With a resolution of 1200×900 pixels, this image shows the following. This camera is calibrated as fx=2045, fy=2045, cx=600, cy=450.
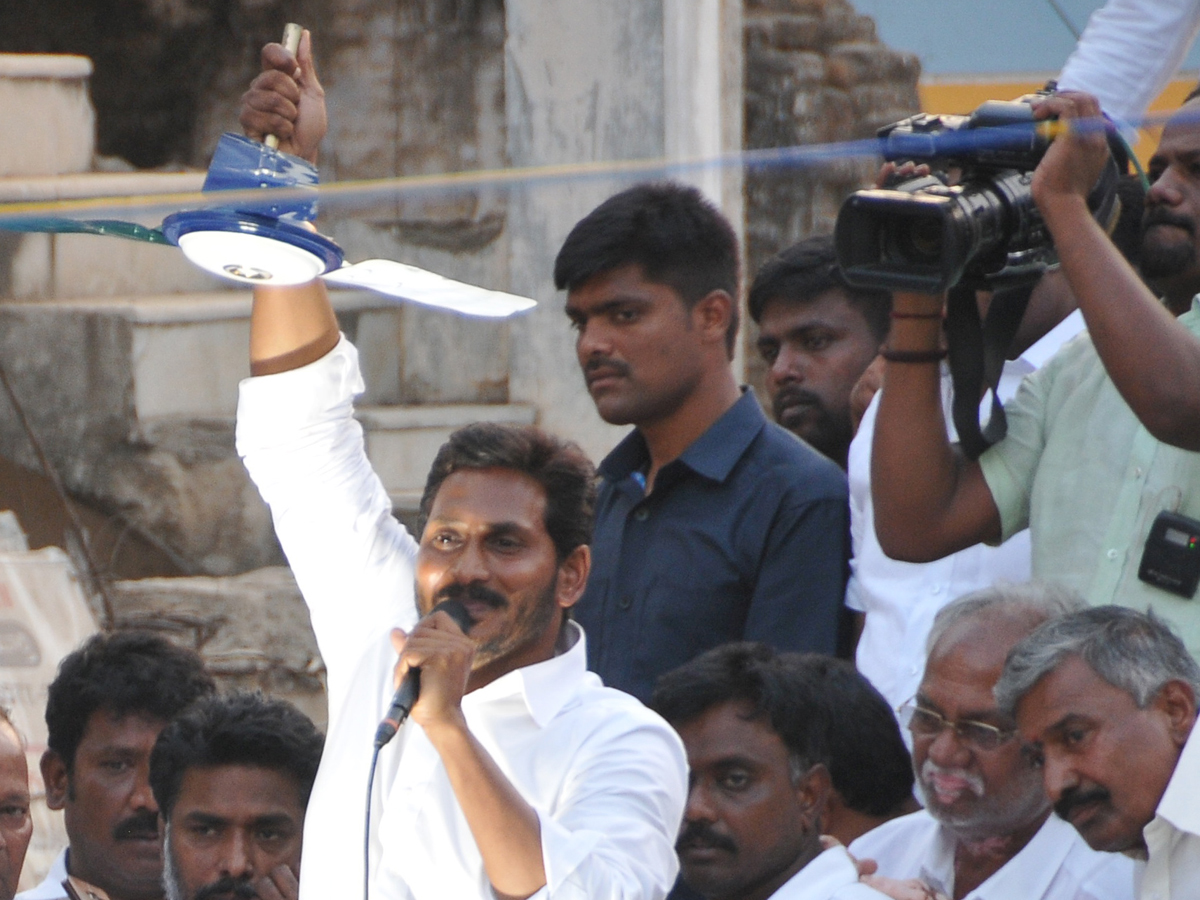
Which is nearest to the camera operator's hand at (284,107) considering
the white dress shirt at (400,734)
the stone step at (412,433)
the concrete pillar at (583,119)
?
the white dress shirt at (400,734)

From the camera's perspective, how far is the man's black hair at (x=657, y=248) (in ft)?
12.2

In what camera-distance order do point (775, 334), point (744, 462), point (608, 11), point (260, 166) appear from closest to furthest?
point (260, 166) → point (744, 462) → point (775, 334) → point (608, 11)

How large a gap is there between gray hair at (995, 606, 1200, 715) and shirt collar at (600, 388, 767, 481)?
88 centimetres

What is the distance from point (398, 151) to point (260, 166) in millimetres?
4562

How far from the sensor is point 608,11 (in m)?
6.39

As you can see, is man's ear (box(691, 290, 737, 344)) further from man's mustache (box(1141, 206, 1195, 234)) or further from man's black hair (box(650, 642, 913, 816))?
man's mustache (box(1141, 206, 1195, 234))

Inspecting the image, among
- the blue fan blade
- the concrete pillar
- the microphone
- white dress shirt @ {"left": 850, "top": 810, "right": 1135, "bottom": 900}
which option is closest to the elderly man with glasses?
white dress shirt @ {"left": 850, "top": 810, "right": 1135, "bottom": 900}

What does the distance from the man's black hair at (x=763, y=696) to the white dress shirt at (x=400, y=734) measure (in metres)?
0.29

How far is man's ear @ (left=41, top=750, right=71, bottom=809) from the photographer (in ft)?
12.3

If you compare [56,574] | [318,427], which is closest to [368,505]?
[318,427]

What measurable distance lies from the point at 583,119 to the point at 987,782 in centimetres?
379

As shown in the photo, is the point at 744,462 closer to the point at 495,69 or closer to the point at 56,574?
the point at 56,574

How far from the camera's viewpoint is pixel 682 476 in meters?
3.63

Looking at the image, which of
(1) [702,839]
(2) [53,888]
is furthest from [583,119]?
(1) [702,839]
